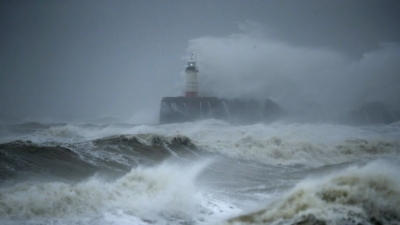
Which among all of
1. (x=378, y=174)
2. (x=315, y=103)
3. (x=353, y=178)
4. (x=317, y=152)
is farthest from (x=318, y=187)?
(x=315, y=103)

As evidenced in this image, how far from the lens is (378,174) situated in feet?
19.9

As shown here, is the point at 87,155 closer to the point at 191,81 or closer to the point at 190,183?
the point at 190,183

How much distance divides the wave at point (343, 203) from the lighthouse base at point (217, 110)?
26686 mm

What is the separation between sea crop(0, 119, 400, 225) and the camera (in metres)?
5.62

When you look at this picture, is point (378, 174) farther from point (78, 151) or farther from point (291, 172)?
point (78, 151)

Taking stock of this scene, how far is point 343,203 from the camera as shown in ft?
17.7

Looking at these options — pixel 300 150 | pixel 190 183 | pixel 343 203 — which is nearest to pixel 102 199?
pixel 190 183

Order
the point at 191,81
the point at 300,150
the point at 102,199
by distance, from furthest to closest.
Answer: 1. the point at 191,81
2. the point at 300,150
3. the point at 102,199

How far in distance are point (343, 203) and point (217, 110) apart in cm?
2889

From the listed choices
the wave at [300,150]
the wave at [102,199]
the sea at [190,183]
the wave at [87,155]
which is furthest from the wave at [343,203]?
the wave at [300,150]

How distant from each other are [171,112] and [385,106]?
68.2ft

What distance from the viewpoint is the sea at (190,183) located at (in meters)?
5.62

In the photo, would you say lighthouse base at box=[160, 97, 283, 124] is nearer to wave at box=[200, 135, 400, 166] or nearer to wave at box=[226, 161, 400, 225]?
wave at box=[200, 135, 400, 166]

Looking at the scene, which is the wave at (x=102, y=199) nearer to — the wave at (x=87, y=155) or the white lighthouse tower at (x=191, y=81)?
the wave at (x=87, y=155)
